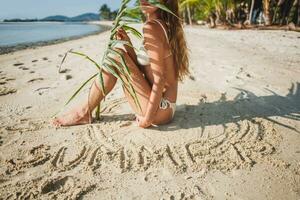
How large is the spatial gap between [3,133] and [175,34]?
5.35 ft

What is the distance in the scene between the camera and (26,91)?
3.43 m

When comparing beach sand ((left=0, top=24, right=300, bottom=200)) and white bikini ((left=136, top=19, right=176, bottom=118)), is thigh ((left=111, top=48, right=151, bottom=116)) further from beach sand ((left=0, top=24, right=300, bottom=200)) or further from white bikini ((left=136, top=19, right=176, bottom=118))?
beach sand ((left=0, top=24, right=300, bottom=200))

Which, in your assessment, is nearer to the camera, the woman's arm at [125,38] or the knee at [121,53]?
the knee at [121,53]

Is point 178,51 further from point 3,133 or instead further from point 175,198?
point 3,133

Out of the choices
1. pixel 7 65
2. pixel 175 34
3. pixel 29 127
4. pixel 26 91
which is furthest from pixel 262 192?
pixel 7 65

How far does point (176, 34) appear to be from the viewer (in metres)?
2.09

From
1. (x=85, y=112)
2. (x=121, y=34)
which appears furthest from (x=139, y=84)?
(x=85, y=112)

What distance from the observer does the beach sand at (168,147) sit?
168 centimetres

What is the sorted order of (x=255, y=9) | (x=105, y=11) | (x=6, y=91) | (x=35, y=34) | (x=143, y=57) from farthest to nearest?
(x=105, y=11) → (x=35, y=34) → (x=255, y=9) → (x=6, y=91) → (x=143, y=57)

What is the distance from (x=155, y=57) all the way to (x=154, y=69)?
0.09m

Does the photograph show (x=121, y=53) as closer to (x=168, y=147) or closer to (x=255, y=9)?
(x=168, y=147)

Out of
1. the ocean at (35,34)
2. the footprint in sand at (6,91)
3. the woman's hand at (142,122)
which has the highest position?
the footprint in sand at (6,91)

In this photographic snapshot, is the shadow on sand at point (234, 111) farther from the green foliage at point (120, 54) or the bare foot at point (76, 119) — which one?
the green foliage at point (120, 54)

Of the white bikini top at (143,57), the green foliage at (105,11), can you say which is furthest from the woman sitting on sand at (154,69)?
the green foliage at (105,11)
